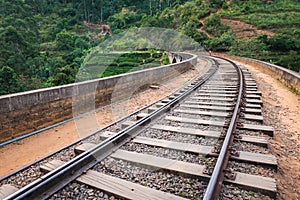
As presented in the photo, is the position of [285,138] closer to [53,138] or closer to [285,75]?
[53,138]

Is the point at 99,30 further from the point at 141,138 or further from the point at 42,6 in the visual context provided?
the point at 141,138

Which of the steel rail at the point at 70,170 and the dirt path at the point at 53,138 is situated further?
the dirt path at the point at 53,138

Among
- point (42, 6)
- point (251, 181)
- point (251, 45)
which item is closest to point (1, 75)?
point (251, 181)

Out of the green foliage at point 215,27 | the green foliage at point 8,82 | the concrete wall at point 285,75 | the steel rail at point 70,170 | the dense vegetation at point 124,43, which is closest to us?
the steel rail at point 70,170

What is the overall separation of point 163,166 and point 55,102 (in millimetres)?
3320

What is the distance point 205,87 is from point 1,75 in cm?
2900

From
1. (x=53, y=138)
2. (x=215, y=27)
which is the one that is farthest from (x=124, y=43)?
(x=53, y=138)

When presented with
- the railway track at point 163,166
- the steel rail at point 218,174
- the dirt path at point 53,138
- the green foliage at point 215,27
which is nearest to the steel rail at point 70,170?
the railway track at point 163,166

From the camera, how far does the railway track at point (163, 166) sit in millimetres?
2320

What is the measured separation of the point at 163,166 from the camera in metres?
2.77

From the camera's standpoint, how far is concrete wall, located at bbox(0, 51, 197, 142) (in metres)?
4.17

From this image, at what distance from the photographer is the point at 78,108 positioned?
5.61m

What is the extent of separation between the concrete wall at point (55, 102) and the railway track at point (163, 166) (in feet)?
4.89

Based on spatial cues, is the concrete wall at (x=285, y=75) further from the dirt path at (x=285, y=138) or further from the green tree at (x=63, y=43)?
the green tree at (x=63, y=43)
